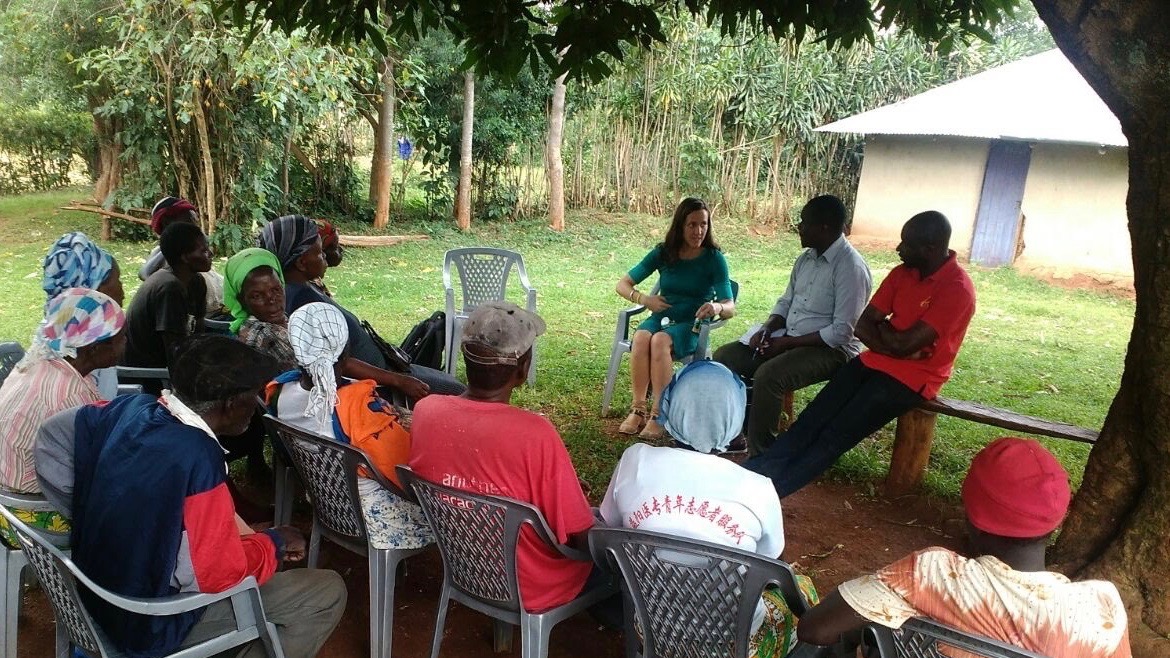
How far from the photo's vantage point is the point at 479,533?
2.24m

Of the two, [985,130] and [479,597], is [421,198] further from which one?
[479,597]

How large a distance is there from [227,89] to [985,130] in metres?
10.6

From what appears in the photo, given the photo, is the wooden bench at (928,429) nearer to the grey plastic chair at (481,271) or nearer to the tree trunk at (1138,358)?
the tree trunk at (1138,358)

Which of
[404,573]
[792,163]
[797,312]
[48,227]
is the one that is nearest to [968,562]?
[404,573]

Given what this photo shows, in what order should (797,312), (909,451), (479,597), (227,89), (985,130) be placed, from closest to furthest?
1. (479,597)
2. (909,451)
3. (797,312)
4. (227,89)
5. (985,130)

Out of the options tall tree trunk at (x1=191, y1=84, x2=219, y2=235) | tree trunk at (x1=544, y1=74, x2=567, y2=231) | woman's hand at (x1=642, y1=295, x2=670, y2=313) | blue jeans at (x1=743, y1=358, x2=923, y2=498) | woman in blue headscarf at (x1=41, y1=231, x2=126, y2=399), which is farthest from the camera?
tree trunk at (x1=544, y1=74, x2=567, y2=231)

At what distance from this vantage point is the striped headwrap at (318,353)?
2656 millimetres

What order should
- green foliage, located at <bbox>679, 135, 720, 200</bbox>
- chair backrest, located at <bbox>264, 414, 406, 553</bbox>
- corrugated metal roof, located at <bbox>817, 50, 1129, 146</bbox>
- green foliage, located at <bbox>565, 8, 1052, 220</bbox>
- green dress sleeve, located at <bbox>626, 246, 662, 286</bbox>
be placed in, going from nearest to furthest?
chair backrest, located at <bbox>264, 414, 406, 553</bbox> → green dress sleeve, located at <bbox>626, 246, 662, 286</bbox> → corrugated metal roof, located at <bbox>817, 50, 1129, 146</bbox> → green foliage, located at <bbox>565, 8, 1052, 220</bbox> → green foliage, located at <bbox>679, 135, 720, 200</bbox>

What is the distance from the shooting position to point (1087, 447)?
16.6 ft

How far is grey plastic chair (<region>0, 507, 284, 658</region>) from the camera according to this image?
5.99 feet

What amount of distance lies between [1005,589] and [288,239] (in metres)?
3.41

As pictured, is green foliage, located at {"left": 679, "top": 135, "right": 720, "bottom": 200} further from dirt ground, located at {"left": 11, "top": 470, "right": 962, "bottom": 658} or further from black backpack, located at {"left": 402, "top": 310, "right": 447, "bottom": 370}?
Result: dirt ground, located at {"left": 11, "top": 470, "right": 962, "bottom": 658}

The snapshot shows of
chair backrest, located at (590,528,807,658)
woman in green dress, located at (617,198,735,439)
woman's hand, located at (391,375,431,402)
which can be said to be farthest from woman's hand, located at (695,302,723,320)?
chair backrest, located at (590,528,807,658)

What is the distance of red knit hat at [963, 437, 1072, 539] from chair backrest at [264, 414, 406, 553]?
1.66 m
